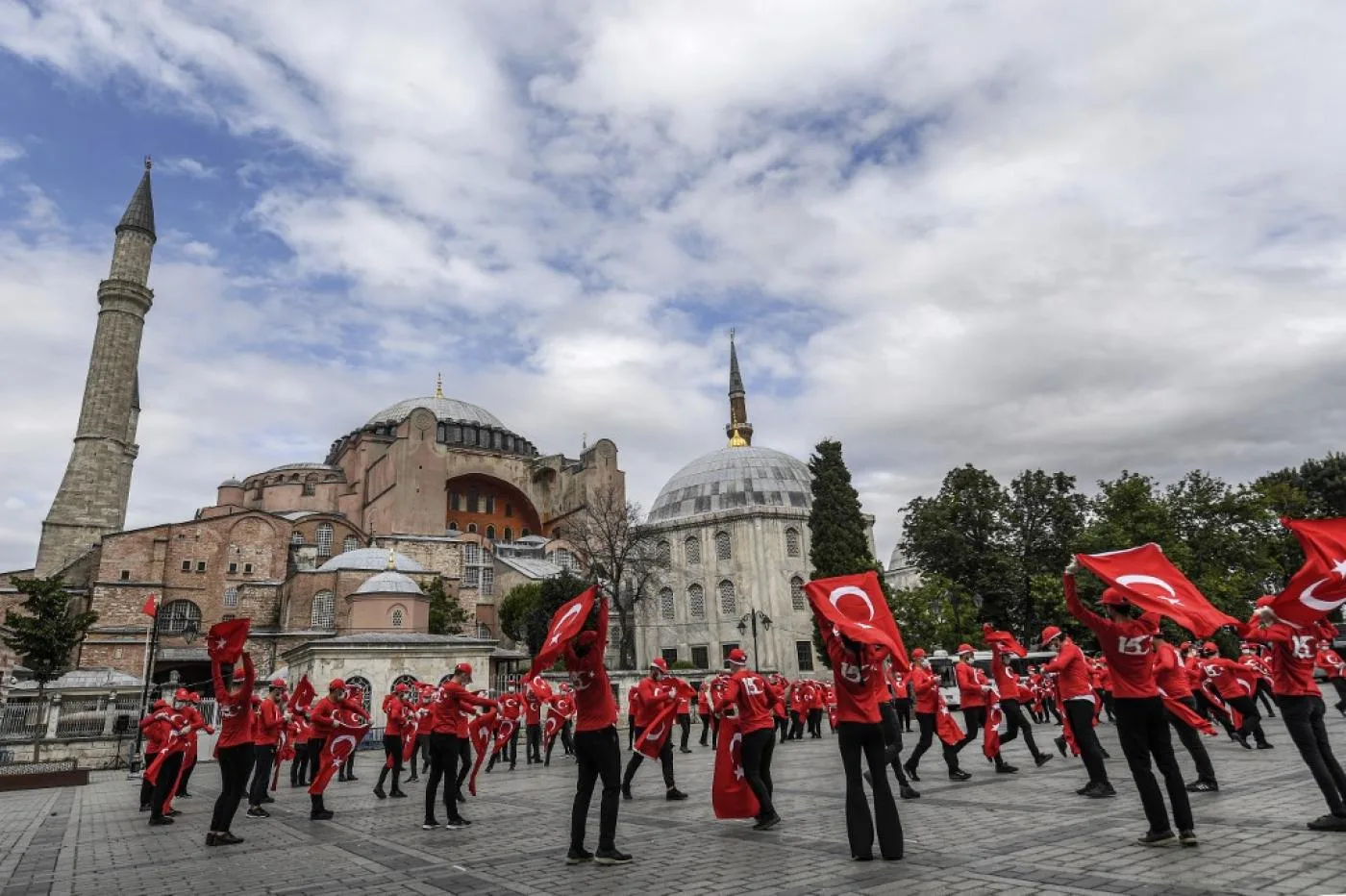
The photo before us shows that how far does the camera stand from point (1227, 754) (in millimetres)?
12258

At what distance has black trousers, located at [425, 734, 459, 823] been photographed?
907cm

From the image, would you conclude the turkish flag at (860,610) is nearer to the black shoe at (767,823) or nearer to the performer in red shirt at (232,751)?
the black shoe at (767,823)

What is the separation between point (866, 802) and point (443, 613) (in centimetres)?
4902

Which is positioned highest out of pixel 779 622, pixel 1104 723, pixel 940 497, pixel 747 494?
pixel 747 494

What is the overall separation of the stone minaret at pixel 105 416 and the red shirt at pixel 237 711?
52755 millimetres

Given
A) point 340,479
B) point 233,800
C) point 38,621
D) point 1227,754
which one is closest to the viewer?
point 233,800

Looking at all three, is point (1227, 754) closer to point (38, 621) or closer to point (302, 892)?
point (302, 892)

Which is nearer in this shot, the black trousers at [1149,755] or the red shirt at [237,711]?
the black trousers at [1149,755]

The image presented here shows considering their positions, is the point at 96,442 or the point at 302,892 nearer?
the point at 302,892

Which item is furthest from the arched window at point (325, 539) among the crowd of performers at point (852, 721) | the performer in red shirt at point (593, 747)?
the performer in red shirt at point (593, 747)

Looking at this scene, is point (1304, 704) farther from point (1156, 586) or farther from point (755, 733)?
point (755, 733)

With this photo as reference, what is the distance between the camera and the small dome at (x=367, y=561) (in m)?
52.2

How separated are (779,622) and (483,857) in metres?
47.8

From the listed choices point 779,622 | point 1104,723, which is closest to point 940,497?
point 779,622
